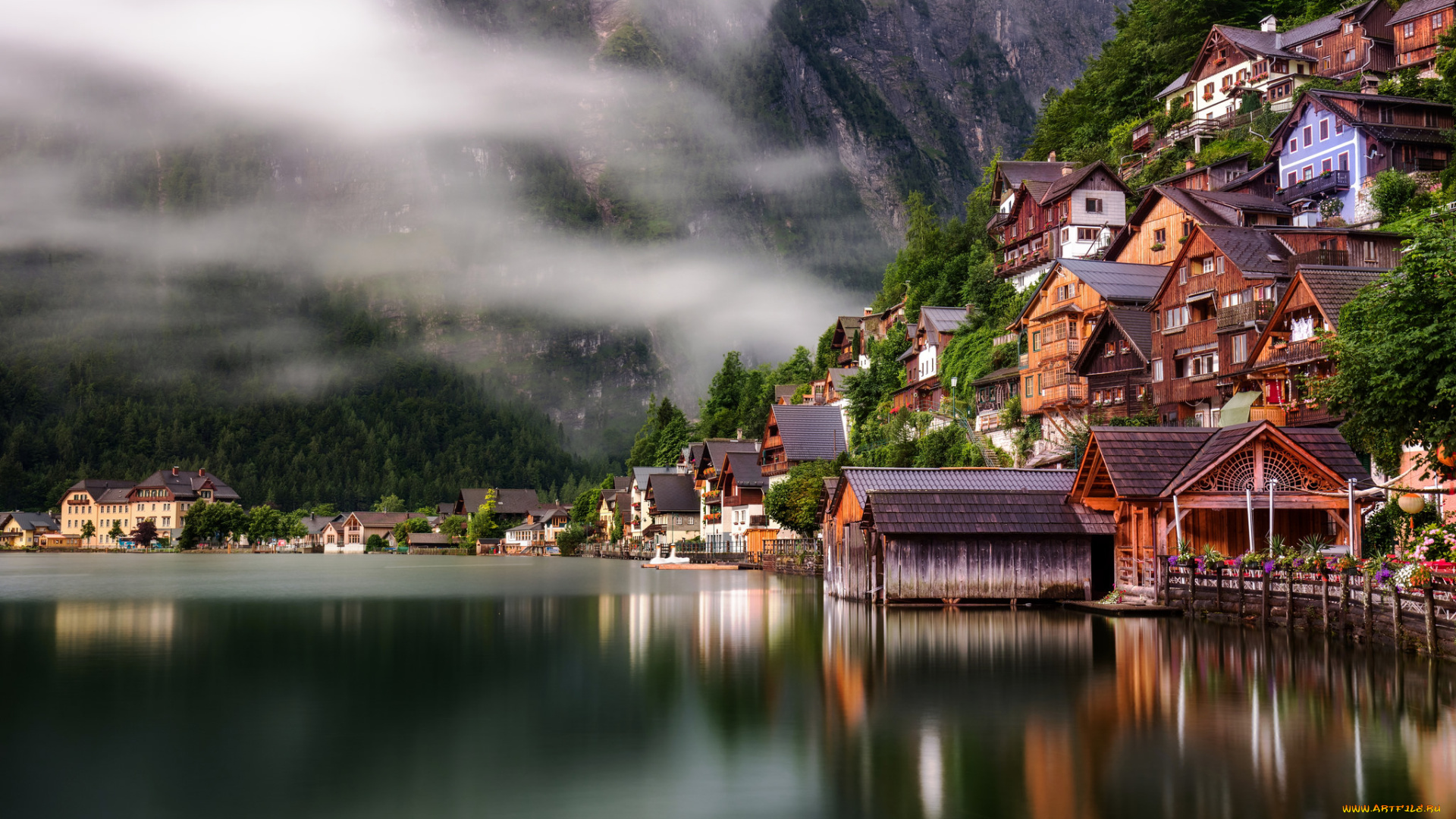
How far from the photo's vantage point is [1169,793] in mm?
14781

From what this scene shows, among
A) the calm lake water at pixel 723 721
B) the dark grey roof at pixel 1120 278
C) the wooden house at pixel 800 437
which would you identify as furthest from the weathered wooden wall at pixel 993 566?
the wooden house at pixel 800 437

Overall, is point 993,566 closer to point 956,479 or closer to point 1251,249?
point 956,479

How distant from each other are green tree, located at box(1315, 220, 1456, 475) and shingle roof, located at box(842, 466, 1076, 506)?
1620cm

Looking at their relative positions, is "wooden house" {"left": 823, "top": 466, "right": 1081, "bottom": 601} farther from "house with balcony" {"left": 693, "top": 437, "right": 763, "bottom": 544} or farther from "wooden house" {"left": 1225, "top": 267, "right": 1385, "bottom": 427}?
"house with balcony" {"left": 693, "top": 437, "right": 763, "bottom": 544}

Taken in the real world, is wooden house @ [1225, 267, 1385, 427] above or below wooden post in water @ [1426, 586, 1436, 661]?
above

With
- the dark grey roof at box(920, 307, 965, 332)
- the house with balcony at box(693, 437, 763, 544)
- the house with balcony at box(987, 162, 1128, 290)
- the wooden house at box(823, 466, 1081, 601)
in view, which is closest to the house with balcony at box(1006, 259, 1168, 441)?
the house with balcony at box(987, 162, 1128, 290)

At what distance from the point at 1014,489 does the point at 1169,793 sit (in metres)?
33.0

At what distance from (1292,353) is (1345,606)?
25.4 m

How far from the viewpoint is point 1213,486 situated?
41.1m

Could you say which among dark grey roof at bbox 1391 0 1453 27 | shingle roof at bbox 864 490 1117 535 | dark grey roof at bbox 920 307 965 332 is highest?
dark grey roof at bbox 1391 0 1453 27

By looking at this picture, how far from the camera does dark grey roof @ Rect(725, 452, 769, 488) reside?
11131cm

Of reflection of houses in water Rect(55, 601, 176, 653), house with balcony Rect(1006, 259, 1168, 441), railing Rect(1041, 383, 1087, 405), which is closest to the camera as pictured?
reflection of houses in water Rect(55, 601, 176, 653)

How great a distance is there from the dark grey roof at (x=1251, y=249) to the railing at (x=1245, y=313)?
59.6 inches

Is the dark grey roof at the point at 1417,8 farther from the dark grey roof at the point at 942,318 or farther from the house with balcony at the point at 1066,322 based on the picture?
the dark grey roof at the point at 942,318
